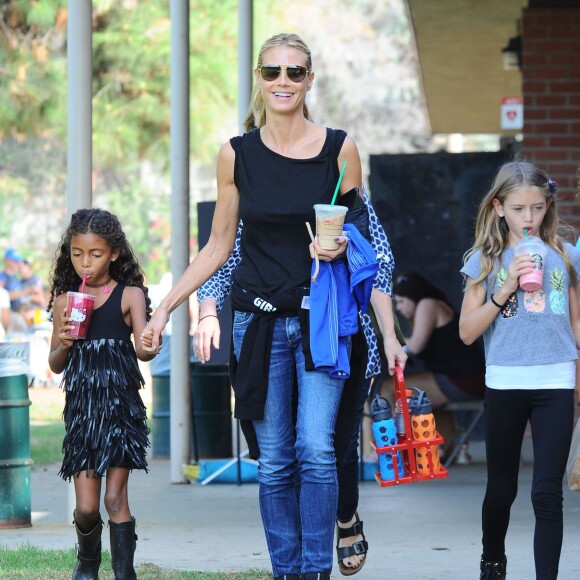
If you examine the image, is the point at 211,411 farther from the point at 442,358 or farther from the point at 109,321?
the point at 109,321

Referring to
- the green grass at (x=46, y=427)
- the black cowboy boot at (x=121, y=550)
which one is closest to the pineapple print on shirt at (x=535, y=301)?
the black cowboy boot at (x=121, y=550)

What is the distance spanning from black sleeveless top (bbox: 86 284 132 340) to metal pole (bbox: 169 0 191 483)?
3.58 m

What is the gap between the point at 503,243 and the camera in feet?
17.7

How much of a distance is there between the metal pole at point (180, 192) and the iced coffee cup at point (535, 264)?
4.36m

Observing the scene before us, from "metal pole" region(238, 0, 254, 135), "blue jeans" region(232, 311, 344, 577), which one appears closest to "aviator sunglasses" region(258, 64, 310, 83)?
"blue jeans" region(232, 311, 344, 577)

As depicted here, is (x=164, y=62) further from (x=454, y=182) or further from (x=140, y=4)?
(x=454, y=182)

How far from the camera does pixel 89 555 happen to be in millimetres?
5551

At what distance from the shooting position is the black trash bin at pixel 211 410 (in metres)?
10.3

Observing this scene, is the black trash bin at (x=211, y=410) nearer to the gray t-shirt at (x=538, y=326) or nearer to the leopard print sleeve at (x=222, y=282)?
the leopard print sleeve at (x=222, y=282)

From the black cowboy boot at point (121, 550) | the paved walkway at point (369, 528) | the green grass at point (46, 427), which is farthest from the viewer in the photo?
the green grass at point (46, 427)

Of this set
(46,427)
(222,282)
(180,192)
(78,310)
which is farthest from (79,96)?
(46,427)

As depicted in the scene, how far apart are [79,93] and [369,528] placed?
2.79 metres

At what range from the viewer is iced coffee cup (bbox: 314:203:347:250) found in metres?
4.75

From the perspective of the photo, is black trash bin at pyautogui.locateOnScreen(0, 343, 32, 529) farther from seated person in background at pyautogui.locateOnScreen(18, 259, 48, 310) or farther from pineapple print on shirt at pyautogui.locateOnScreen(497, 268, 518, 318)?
seated person in background at pyautogui.locateOnScreen(18, 259, 48, 310)
